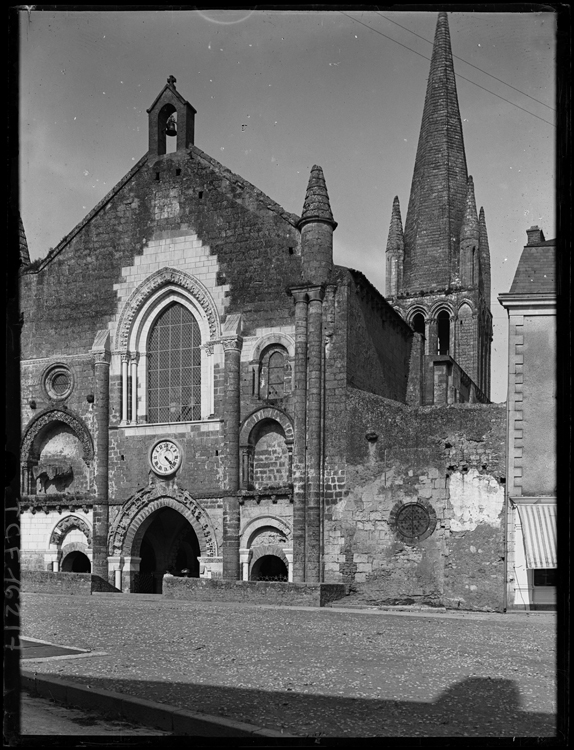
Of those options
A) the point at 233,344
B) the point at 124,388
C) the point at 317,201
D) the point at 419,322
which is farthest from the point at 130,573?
the point at 419,322

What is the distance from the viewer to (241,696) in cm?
861

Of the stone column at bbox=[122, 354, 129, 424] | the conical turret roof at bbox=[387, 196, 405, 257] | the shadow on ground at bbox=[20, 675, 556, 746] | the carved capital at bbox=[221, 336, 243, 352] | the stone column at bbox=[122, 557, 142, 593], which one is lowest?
the stone column at bbox=[122, 557, 142, 593]

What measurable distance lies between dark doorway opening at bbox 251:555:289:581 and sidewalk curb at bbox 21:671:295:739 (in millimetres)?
15217

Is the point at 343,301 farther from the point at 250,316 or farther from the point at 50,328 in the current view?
the point at 50,328

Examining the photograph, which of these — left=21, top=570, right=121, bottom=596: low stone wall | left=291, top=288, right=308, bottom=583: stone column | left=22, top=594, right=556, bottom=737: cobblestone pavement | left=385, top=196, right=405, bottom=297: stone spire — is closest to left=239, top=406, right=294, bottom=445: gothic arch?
left=291, top=288, right=308, bottom=583: stone column

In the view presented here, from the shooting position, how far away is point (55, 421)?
2688 cm

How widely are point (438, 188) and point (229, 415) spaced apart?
2835 centimetres

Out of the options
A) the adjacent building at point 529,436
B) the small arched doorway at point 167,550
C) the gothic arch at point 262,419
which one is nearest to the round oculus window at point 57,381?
the small arched doorway at point 167,550

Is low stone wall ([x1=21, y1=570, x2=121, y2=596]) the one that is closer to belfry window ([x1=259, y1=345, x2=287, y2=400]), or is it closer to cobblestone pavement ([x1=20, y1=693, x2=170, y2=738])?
belfry window ([x1=259, y1=345, x2=287, y2=400])

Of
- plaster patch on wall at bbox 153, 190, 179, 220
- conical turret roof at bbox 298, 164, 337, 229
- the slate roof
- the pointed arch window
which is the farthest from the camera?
plaster patch on wall at bbox 153, 190, 179, 220

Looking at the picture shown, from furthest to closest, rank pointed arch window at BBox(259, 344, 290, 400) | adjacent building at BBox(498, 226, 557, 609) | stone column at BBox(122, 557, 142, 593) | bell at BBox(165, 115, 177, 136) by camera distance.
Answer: bell at BBox(165, 115, 177, 136) < stone column at BBox(122, 557, 142, 593) < pointed arch window at BBox(259, 344, 290, 400) < adjacent building at BBox(498, 226, 557, 609)

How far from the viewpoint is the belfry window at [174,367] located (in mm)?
25641

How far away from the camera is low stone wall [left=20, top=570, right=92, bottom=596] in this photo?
2156 cm
